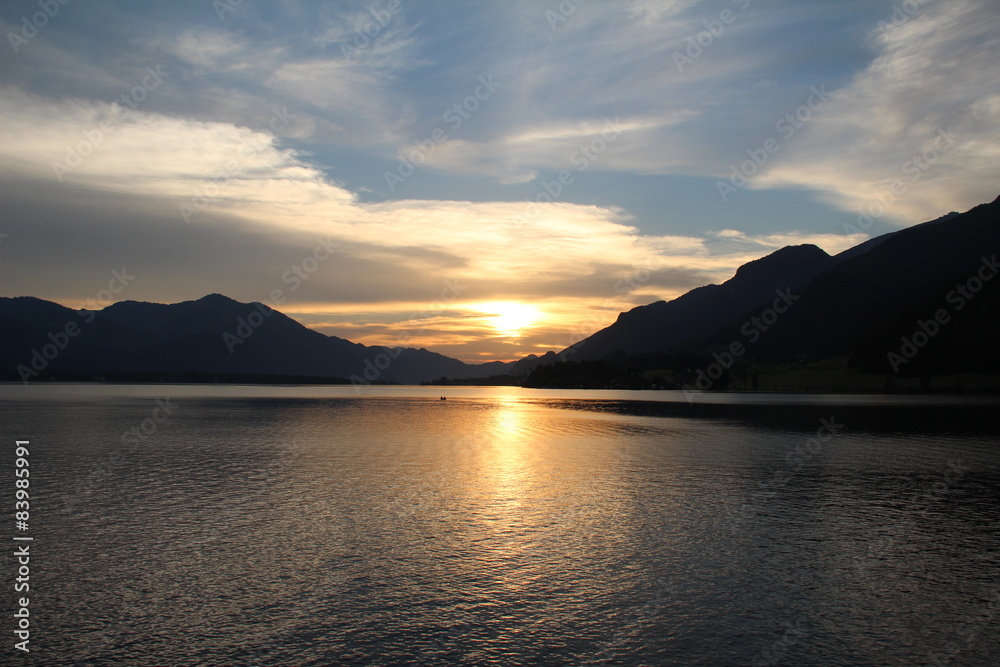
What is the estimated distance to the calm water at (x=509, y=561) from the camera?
18766 millimetres

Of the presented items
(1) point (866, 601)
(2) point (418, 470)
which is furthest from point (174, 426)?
(1) point (866, 601)

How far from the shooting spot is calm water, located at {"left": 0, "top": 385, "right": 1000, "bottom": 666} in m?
18.8

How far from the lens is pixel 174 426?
3701 inches

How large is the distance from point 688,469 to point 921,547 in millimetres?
24695

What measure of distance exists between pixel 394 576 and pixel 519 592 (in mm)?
5153

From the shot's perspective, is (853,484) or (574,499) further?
(853,484)

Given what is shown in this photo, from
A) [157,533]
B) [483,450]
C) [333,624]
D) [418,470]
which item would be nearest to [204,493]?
[157,533]

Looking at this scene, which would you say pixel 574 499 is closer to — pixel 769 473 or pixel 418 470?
pixel 418 470

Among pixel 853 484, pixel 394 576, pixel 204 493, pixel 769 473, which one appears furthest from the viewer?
pixel 769 473

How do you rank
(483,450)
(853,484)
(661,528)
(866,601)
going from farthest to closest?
1. (483,450)
2. (853,484)
3. (661,528)
4. (866,601)

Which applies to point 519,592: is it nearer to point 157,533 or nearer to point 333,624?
point 333,624

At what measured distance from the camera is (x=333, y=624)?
792 inches

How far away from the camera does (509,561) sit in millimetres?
26922

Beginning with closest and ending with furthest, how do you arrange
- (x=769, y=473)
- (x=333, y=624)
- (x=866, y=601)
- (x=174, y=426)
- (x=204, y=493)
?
(x=333, y=624) < (x=866, y=601) < (x=204, y=493) < (x=769, y=473) < (x=174, y=426)
